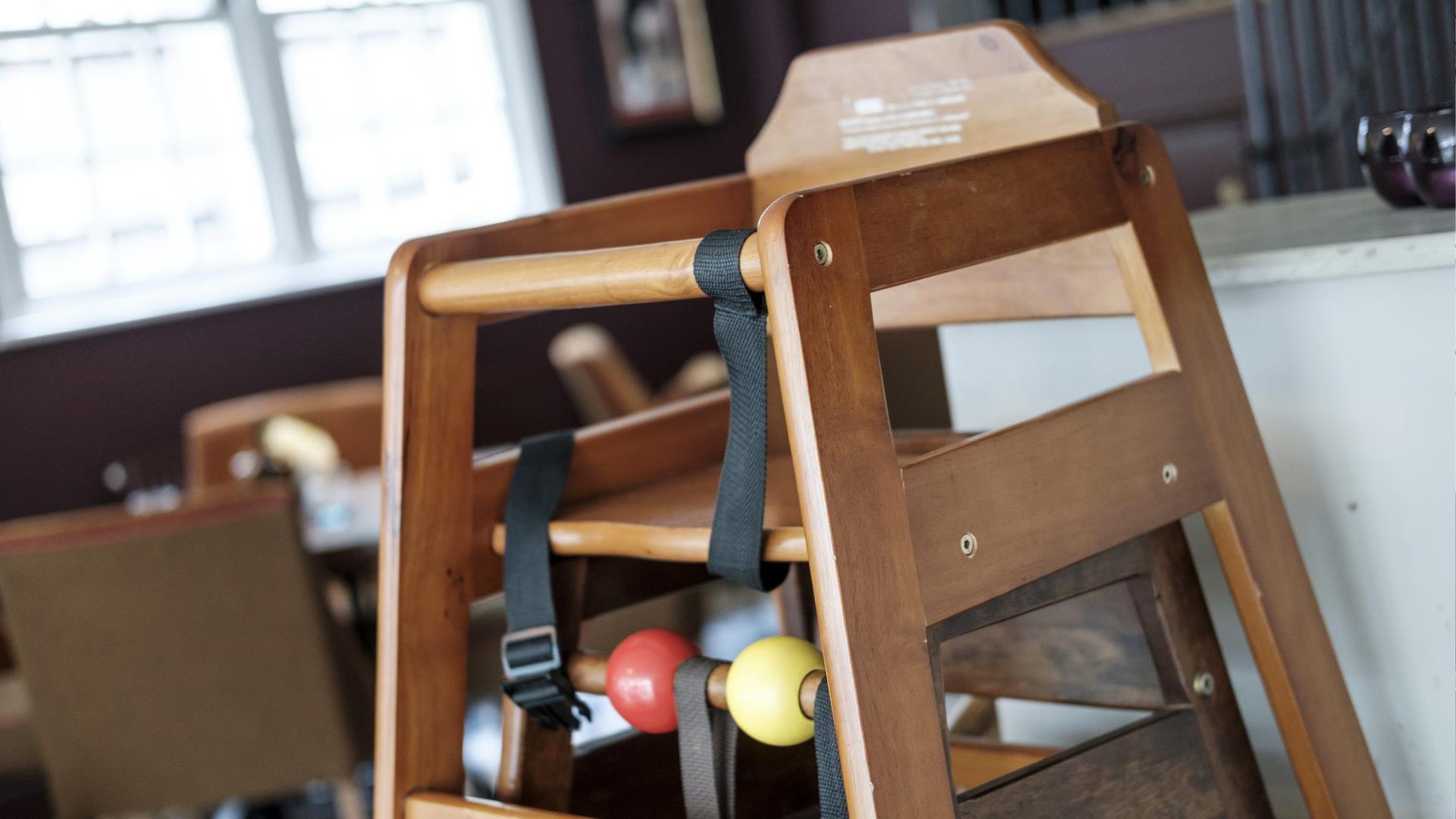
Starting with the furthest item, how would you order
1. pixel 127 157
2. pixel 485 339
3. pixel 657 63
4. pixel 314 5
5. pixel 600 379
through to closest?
pixel 657 63, pixel 485 339, pixel 314 5, pixel 127 157, pixel 600 379

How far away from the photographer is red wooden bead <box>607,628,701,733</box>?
0.86 metres

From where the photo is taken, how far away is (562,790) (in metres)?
0.98

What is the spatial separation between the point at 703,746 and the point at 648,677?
60 millimetres

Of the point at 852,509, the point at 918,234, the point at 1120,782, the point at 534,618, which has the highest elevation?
the point at 918,234

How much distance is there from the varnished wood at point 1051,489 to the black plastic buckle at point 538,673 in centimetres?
33

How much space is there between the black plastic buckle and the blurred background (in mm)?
1422

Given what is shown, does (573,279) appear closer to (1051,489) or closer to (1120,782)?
(1051,489)

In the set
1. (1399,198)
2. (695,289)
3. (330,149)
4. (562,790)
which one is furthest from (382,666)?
(330,149)

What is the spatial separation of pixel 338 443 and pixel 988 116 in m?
2.80

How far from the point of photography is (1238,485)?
860mm

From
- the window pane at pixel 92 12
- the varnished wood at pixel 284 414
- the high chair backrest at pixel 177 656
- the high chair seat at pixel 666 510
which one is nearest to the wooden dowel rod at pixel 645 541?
the high chair seat at pixel 666 510

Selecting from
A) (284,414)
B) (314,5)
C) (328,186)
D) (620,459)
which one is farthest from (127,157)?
(620,459)

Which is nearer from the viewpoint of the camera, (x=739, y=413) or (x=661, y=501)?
(x=739, y=413)

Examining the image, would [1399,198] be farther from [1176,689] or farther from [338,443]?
[338,443]
